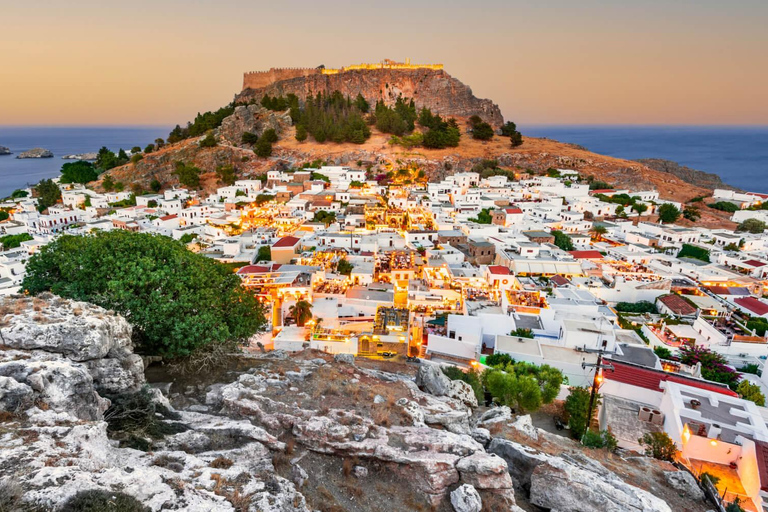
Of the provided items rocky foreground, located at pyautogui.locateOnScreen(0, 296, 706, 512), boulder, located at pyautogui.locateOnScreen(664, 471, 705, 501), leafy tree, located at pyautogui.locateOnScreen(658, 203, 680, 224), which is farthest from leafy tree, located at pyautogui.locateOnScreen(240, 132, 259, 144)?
boulder, located at pyautogui.locateOnScreen(664, 471, 705, 501)

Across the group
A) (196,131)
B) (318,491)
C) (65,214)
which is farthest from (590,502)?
(196,131)

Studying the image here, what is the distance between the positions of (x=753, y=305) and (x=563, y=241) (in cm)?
1561

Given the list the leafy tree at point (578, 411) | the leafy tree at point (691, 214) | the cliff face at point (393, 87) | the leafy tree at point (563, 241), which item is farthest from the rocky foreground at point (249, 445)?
the cliff face at point (393, 87)

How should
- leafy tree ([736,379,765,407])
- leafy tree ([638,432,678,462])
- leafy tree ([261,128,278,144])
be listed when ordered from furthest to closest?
leafy tree ([261,128,278,144])
leafy tree ([736,379,765,407])
leafy tree ([638,432,678,462])

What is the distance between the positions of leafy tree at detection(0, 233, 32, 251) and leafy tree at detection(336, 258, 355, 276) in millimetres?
31668

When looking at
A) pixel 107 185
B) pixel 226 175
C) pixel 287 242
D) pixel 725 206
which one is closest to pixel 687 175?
pixel 725 206

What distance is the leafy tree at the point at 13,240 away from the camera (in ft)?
129

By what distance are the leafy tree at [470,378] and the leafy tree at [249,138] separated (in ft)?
249

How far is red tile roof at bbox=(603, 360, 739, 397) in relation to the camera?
53.5 ft

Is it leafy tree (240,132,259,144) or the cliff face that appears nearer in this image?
leafy tree (240,132,259,144)

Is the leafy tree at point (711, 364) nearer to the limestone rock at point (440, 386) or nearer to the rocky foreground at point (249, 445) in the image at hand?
the rocky foreground at point (249, 445)

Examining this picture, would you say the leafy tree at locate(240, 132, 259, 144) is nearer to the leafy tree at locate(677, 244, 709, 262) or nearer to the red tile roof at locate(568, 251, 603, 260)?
the red tile roof at locate(568, 251, 603, 260)

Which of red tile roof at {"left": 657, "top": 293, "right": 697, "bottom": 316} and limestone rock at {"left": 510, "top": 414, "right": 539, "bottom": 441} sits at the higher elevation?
limestone rock at {"left": 510, "top": 414, "right": 539, "bottom": 441}

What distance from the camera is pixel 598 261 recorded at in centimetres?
3572
